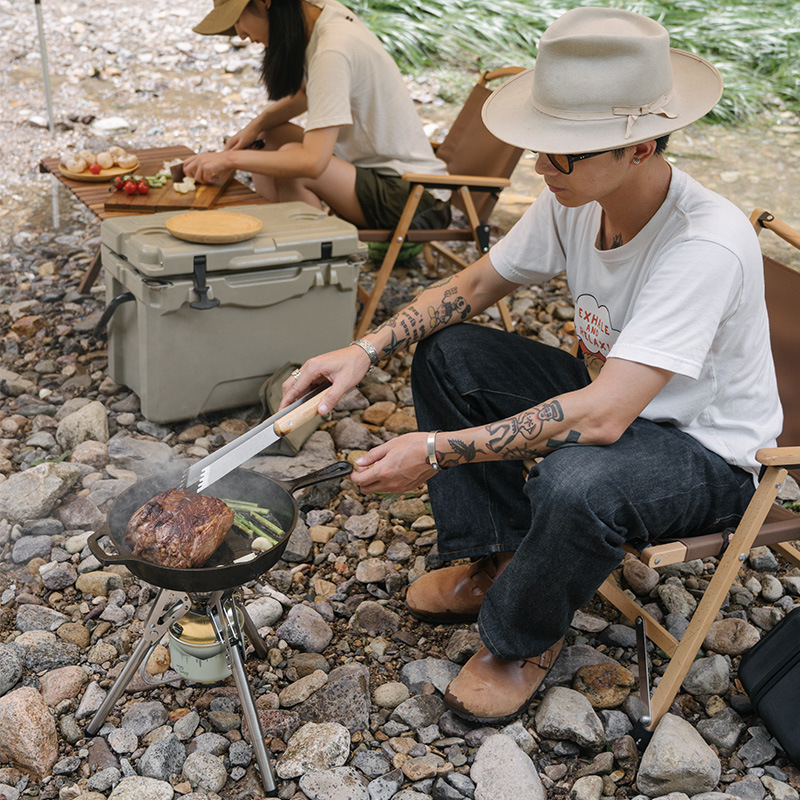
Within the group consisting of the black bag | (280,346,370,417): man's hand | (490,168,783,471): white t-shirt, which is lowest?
the black bag

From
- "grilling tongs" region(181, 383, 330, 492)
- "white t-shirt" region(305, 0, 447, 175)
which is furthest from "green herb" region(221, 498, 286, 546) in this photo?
"white t-shirt" region(305, 0, 447, 175)

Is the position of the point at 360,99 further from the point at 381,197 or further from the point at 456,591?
the point at 456,591

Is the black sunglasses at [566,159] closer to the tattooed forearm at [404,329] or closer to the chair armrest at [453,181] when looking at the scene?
the tattooed forearm at [404,329]

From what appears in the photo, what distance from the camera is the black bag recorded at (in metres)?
2.27

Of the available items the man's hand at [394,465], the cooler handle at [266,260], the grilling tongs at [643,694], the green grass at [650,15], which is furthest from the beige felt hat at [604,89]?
the green grass at [650,15]

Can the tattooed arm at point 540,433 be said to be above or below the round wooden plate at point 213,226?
above

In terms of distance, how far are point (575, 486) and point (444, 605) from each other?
81 cm

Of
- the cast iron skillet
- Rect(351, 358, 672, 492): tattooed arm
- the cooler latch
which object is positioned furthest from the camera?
the cooler latch

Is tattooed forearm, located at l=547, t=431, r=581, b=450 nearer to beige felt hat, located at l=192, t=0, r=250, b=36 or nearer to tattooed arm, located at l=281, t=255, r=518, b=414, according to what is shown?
tattooed arm, located at l=281, t=255, r=518, b=414

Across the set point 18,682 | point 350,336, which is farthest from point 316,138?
point 18,682

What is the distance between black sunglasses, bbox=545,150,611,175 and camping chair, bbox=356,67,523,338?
6.38 ft

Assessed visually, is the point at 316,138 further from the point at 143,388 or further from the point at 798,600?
the point at 798,600

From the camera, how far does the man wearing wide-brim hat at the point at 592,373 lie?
80.9 inches

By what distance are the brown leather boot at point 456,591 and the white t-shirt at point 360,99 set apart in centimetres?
223
